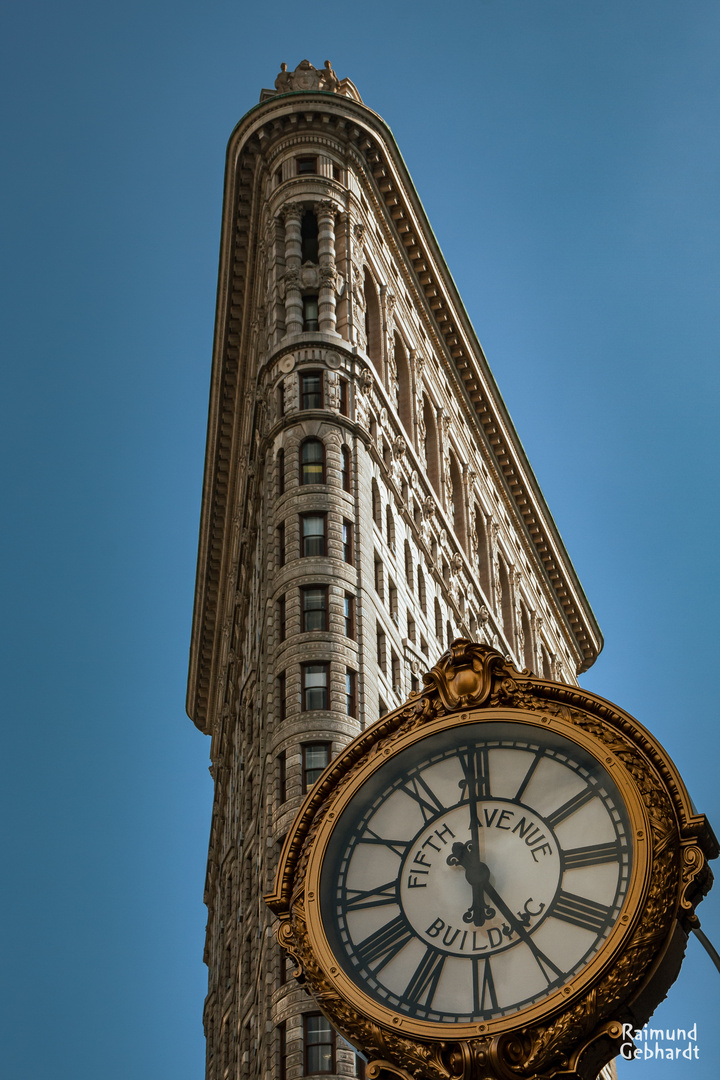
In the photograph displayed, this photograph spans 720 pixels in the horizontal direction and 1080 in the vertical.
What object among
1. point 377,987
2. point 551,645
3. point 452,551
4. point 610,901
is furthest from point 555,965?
point 551,645

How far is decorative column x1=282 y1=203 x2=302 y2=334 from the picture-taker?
6150cm

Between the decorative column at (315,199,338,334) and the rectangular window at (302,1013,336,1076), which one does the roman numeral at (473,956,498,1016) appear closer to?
the rectangular window at (302,1013,336,1076)

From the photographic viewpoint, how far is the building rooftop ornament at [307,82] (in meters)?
69.0

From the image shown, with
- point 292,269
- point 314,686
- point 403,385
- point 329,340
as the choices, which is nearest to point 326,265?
point 292,269

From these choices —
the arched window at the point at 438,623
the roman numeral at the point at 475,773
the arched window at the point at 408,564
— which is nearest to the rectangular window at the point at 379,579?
the arched window at the point at 408,564

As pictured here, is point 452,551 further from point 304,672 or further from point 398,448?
point 304,672

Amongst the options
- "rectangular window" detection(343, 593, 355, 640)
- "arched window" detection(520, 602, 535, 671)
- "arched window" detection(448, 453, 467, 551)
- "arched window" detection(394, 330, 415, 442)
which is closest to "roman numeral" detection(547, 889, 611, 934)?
"rectangular window" detection(343, 593, 355, 640)

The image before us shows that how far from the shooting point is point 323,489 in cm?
5553

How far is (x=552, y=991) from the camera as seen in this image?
5.58 m

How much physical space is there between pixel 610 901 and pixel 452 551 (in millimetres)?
65329

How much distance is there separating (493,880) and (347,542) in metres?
48.8

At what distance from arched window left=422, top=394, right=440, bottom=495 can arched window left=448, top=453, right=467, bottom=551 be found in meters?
2.74

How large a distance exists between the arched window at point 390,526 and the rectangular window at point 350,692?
31.1ft

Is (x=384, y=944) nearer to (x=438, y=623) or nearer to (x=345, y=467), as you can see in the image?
(x=345, y=467)
